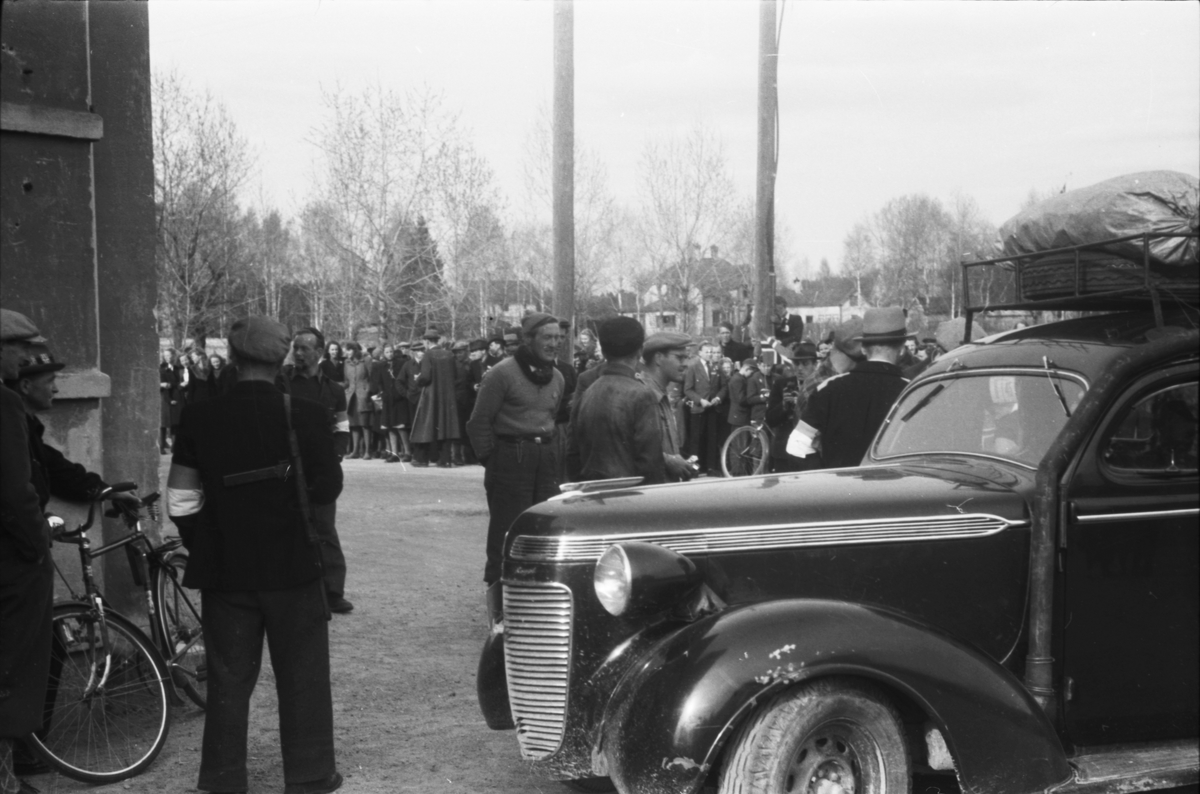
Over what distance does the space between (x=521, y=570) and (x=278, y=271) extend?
38.4 metres

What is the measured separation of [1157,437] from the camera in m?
4.55

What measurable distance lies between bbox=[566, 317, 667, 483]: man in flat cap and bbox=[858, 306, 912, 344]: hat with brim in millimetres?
1182

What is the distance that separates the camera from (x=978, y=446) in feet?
16.4

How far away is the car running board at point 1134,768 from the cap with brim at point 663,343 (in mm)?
3154

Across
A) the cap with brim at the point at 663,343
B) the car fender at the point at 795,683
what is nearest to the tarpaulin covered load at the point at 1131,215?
the car fender at the point at 795,683

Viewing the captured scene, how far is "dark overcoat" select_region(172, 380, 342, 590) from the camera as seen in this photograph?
482 cm

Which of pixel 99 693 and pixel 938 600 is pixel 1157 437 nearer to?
pixel 938 600

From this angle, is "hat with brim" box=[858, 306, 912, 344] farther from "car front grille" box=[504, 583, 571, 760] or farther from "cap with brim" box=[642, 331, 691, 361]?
"car front grille" box=[504, 583, 571, 760]

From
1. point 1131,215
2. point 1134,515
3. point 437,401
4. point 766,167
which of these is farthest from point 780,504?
point 437,401

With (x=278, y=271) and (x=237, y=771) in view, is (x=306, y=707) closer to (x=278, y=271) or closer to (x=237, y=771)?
(x=237, y=771)

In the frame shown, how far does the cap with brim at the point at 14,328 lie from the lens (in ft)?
16.4

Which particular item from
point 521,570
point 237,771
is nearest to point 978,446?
point 521,570

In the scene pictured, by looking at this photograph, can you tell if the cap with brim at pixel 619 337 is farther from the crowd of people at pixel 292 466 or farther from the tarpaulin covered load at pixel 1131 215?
the tarpaulin covered load at pixel 1131 215

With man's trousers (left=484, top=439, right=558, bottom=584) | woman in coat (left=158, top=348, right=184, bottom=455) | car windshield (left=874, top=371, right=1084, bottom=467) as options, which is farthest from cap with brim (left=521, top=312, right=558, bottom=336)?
woman in coat (left=158, top=348, right=184, bottom=455)
